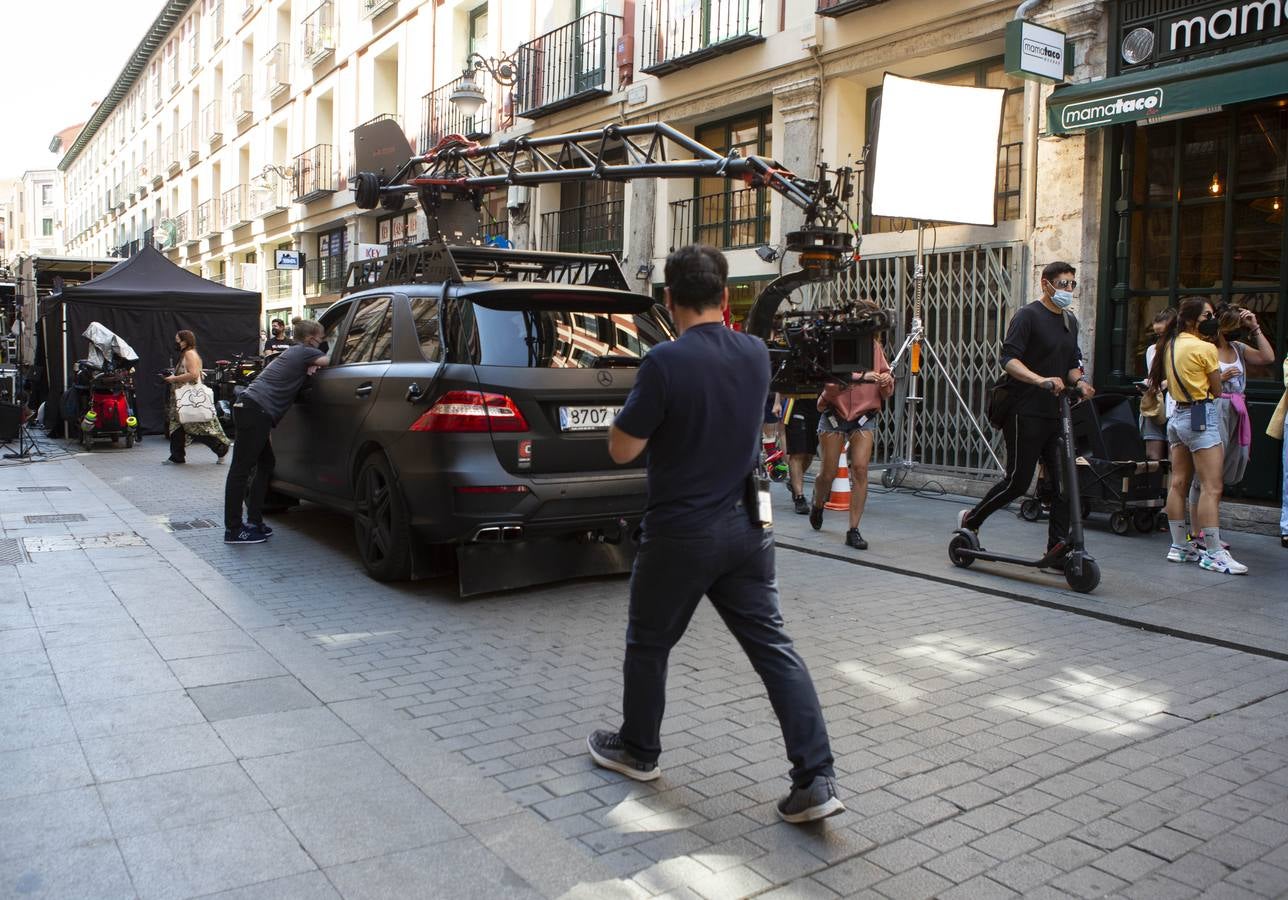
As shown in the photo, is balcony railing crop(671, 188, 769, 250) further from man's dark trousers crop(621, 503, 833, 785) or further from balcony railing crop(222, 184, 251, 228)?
balcony railing crop(222, 184, 251, 228)

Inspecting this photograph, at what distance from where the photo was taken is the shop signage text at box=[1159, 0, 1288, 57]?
870 centimetres

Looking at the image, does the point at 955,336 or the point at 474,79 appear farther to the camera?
the point at 474,79

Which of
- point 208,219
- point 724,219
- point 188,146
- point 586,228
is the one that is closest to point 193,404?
point 724,219

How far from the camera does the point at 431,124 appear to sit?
22078mm

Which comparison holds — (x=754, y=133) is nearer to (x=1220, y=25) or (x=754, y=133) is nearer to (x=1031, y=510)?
(x=1220, y=25)

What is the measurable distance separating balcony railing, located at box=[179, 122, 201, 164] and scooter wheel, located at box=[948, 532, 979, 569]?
37.4m

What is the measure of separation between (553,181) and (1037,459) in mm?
5073

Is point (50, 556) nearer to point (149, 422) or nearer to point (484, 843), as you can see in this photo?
point (484, 843)

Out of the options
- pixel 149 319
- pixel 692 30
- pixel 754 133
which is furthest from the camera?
pixel 149 319

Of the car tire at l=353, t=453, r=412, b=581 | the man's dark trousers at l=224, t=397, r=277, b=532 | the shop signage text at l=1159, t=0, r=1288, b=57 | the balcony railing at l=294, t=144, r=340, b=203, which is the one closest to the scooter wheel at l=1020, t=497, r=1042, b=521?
the shop signage text at l=1159, t=0, r=1288, b=57

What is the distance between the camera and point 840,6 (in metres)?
12.6

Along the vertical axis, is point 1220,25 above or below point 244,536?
above

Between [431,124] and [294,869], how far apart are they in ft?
68.9

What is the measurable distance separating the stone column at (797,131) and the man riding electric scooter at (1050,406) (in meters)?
6.85
